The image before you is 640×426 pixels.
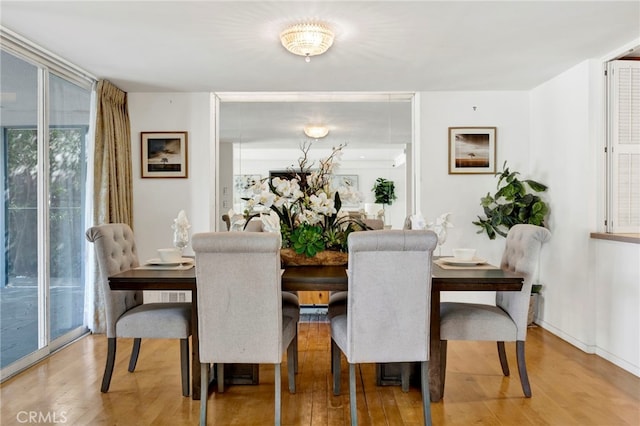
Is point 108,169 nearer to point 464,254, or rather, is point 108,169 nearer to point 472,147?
point 464,254

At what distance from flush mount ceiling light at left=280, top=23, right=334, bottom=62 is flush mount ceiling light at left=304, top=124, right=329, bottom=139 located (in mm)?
1980

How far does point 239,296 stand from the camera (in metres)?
2.15

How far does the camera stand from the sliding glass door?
3039 millimetres

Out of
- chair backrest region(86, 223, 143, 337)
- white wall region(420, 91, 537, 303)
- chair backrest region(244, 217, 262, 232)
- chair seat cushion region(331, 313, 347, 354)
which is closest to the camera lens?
chair seat cushion region(331, 313, 347, 354)

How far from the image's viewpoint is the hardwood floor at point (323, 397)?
2365mm

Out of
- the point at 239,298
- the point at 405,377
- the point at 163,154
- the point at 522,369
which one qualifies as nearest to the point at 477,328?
the point at 522,369

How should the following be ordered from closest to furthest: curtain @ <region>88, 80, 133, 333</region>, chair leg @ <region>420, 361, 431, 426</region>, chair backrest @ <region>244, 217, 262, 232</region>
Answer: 1. chair leg @ <region>420, 361, 431, 426</region>
2. chair backrest @ <region>244, 217, 262, 232</region>
3. curtain @ <region>88, 80, 133, 333</region>

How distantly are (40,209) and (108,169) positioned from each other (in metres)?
0.81

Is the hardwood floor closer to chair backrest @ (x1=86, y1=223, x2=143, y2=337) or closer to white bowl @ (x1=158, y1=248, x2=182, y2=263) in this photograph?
chair backrest @ (x1=86, y1=223, x2=143, y2=337)

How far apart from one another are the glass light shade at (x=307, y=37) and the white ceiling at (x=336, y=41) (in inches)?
2.8

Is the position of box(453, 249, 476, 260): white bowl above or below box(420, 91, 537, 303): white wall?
below

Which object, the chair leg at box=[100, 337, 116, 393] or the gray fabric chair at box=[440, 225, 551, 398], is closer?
the gray fabric chair at box=[440, 225, 551, 398]

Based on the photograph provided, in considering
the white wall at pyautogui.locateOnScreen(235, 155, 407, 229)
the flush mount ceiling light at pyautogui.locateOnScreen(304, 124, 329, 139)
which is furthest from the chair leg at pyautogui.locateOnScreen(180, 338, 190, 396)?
the flush mount ceiling light at pyautogui.locateOnScreen(304, 124, 329, 139)

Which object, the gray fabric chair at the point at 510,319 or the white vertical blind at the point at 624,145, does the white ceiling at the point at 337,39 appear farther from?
the gray fabric chair at the point at 510,319
